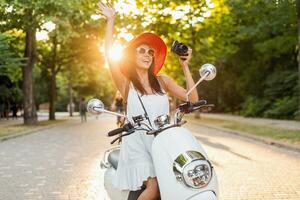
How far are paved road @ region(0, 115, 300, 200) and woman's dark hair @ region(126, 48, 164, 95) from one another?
319 cm

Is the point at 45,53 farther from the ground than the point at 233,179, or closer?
farther from the ground

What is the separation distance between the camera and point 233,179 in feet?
28.4

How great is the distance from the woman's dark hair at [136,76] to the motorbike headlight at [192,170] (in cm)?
79

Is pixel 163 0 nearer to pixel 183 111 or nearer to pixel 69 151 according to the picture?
pixel 69 151

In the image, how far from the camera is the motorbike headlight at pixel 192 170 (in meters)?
3.35

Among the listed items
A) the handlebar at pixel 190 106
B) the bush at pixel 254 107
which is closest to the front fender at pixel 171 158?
the handlebar at pixel 190 106

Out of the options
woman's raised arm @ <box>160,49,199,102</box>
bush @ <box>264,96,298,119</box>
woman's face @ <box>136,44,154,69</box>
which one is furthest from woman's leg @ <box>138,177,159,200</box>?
bush @ <box>264,96,298,119</box>

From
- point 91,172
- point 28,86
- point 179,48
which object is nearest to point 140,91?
point 179,48

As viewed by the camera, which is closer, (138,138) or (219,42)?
(138,138)

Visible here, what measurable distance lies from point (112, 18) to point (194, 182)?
1681 millimetres

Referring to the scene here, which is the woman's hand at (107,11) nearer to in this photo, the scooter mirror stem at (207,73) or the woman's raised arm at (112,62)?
the woman's raised arm at (112,62)

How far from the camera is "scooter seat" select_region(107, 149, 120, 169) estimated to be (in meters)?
4.57

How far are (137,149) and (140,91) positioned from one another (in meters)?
0.46

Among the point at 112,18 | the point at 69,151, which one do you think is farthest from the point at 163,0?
the point at 112,18
